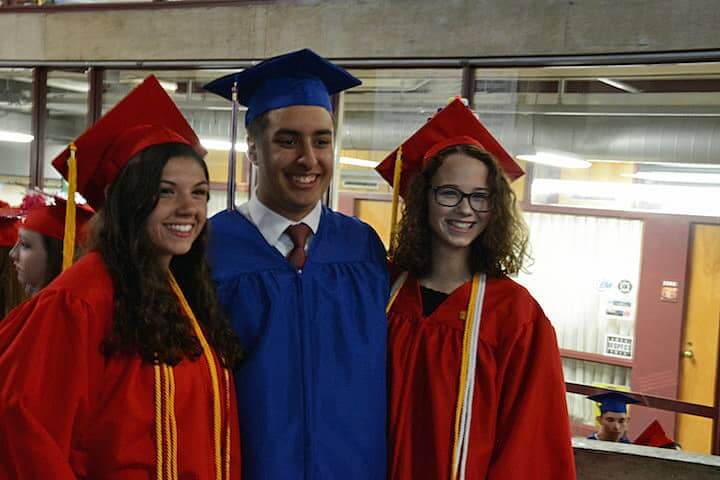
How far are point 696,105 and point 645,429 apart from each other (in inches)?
68.7

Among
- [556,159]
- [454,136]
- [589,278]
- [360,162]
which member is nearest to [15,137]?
[360,162]

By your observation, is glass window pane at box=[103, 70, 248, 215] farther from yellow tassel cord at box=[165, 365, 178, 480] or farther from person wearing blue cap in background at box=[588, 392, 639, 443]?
yellow tassel cord at box=[165, 365, 178, 480]

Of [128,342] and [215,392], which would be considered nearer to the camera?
[128,342]

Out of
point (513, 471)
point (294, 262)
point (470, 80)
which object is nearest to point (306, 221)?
point (294, 262)

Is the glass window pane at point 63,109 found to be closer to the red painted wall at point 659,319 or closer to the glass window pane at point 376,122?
the glass window pane at point 376,122

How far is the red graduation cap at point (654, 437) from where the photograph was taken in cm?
388

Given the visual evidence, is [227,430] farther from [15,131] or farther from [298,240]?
[15,131]

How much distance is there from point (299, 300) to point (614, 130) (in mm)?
2836

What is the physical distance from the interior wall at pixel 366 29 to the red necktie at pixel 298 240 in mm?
2607

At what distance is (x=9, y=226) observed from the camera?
11.2 feet

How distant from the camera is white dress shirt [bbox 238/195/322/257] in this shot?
211 centimetres

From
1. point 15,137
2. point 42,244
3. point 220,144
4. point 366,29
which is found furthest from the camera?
point 15,137

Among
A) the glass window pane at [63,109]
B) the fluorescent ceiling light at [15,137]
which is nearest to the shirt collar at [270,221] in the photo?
the glass window pane at [63,109]

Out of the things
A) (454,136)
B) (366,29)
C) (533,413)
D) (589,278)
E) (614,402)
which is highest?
(366,29)
